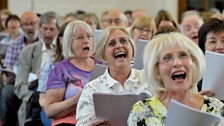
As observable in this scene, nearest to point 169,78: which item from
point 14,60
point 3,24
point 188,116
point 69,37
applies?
point 188,116

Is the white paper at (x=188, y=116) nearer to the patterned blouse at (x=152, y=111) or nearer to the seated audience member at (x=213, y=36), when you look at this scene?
the patterned blouse at (x=152, y=111)

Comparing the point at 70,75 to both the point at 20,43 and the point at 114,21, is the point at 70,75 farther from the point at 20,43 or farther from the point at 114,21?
the point at 20,43

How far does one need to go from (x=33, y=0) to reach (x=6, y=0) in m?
0.51

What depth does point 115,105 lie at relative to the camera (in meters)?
2.66

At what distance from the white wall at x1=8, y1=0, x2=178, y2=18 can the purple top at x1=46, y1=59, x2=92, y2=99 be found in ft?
19.4

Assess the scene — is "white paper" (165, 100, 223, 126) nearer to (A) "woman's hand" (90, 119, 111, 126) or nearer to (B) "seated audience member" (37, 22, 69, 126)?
(A) "woman's hand" (90, 119, 111, 126)

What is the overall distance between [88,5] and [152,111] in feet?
24.4

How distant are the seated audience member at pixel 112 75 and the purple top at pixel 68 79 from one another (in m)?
0.40

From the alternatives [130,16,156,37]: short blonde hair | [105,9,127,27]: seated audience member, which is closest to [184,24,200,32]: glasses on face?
[130,16,156,37]: short blonde hair

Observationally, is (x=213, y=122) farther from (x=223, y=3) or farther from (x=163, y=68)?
(x=223, y=3)

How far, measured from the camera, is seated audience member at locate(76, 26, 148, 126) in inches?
116

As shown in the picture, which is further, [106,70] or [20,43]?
[20,43]

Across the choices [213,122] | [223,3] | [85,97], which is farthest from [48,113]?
[223,3]

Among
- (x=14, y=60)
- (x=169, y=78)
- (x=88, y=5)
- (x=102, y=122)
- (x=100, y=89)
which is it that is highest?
(x=88, y=5)
